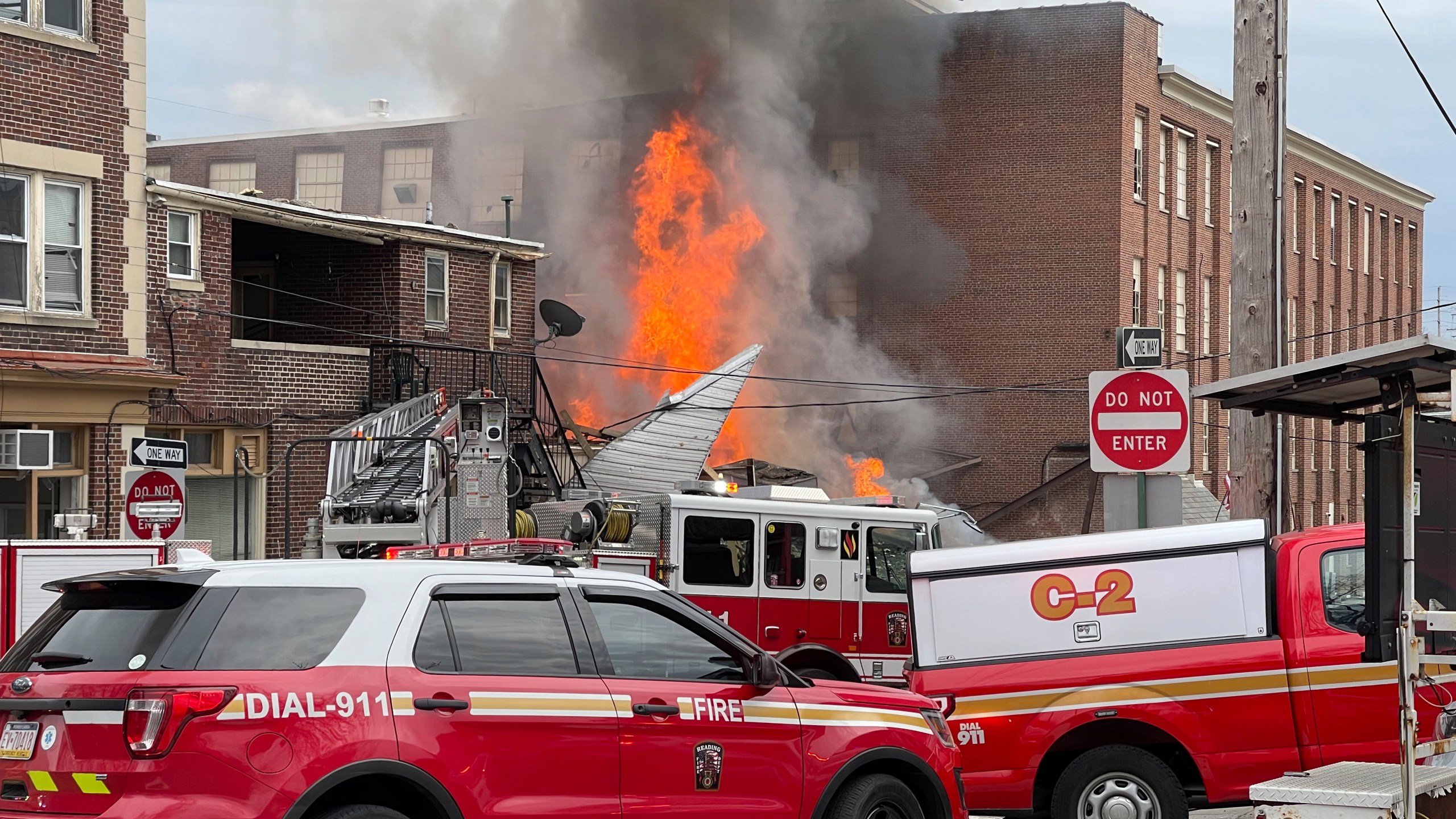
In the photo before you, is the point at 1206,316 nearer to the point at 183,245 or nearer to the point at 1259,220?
the point at 183,245

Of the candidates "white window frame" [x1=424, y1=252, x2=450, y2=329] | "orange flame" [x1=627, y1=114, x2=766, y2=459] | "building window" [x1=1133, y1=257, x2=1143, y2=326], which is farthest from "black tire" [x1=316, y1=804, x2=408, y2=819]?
"building window" [x1=1133, y1=257, x2=1143, y2=326]

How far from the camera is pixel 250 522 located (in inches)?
842

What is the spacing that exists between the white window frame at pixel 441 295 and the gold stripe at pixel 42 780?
1929cm

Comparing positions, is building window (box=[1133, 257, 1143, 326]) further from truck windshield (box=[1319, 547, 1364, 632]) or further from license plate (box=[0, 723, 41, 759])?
license plate (box=[0, 723, 41, 759])

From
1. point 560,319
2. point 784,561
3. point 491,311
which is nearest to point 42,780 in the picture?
point 784,561

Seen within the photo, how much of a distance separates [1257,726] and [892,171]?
1229 inches

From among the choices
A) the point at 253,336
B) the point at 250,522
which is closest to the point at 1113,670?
the point at 250,522

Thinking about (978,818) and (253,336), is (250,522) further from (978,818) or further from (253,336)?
(978,818)

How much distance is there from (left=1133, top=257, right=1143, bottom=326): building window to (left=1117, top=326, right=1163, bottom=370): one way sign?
88.6ft

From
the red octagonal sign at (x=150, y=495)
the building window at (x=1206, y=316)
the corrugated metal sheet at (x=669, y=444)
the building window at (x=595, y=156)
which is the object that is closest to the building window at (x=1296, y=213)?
the building window at (x=1206, y=316)

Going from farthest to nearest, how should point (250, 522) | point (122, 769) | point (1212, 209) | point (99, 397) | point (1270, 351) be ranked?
1. point (1212, 209)
2. point (250, 522)
3. point (99, 397)
4. point (1270, 351)
5. point (122, 769)

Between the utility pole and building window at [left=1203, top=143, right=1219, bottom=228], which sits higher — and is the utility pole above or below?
below

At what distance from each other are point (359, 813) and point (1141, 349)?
735 cm

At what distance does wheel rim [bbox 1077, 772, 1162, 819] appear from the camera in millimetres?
8734
